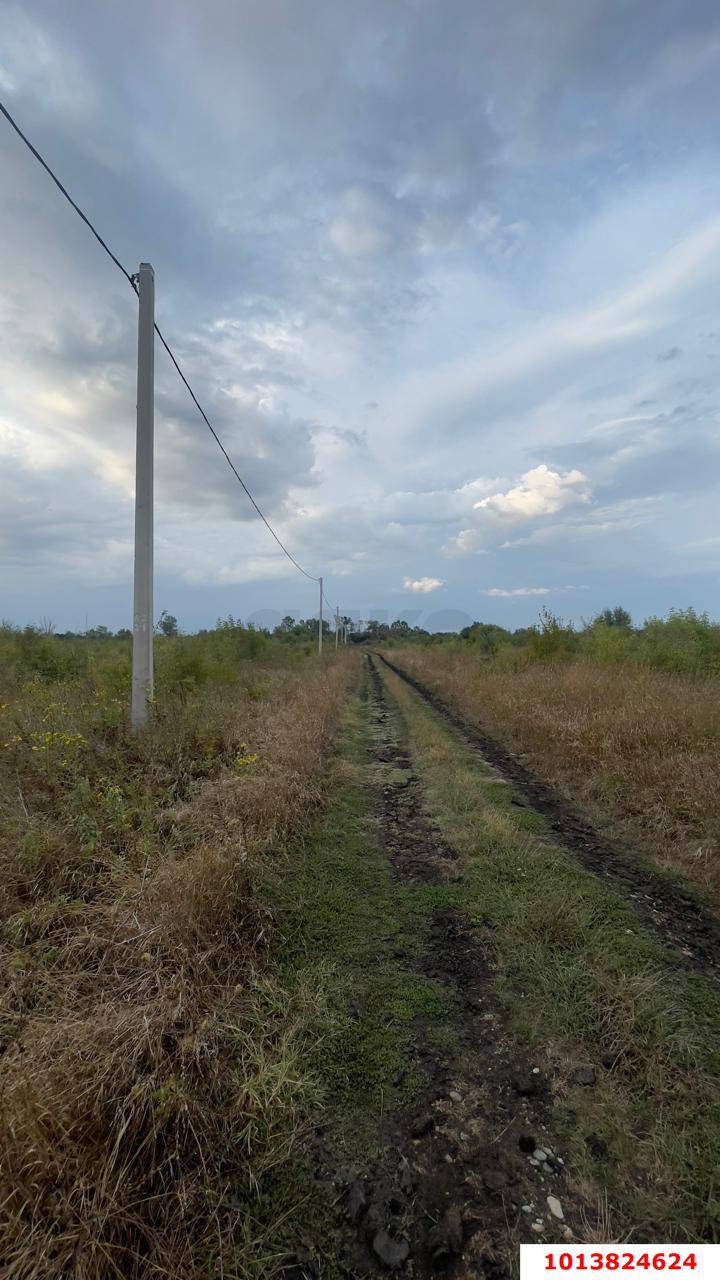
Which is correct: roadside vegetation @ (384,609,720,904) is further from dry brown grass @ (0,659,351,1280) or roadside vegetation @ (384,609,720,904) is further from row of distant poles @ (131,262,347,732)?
row of distant poles @ (131,262,347,732)

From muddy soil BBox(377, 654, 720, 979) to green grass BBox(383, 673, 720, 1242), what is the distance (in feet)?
0.55

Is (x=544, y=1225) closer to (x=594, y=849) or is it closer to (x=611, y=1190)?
(x=611, y=1190)

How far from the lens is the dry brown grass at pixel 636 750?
487 cm

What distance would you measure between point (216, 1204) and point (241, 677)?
1377 cm

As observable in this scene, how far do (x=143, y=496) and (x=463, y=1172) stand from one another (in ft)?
22.0

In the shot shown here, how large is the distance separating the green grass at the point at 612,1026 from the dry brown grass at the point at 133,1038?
4.03 ft

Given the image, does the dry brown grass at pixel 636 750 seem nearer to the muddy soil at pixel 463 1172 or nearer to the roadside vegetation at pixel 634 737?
the roadside vegetation at pixel 634 737

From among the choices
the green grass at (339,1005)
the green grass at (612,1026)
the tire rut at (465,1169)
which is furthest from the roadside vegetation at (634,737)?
the tire rut at (465,1169)

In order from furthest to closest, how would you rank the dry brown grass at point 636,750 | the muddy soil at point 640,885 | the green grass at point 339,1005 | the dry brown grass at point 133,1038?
1. the dry brown grass at point 636,750
2. the muddy soil at point 640,885
3. the green grass at point 339,1005
4. the dry brown grass at point 133,1038

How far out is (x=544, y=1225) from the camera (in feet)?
5.67

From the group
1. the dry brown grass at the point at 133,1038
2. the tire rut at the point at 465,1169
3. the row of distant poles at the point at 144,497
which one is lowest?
the tire rut at the point at 465,1169

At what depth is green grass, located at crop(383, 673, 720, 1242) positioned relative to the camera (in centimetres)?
182

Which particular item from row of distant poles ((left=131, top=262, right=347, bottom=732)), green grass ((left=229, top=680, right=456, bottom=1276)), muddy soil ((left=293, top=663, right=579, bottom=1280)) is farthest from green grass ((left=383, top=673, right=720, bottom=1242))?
row of distant poles ((left=131, top=262, right=347, bottom=732))

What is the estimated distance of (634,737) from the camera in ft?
21.9
